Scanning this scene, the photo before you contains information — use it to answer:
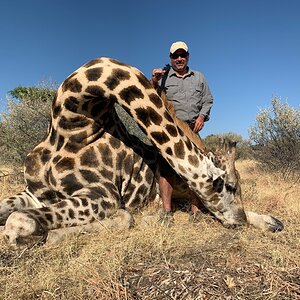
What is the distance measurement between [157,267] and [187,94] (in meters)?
2.77

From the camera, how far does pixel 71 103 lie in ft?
12.2

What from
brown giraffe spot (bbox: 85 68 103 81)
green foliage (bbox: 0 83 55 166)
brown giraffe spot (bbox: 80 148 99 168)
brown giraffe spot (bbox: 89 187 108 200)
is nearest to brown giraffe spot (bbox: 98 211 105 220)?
brown giraffe spot (bbox: 89 187 108 200)

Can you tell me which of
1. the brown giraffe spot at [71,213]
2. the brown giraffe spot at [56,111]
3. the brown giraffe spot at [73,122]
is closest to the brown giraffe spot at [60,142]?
the brown giraffe spot at [73,122]

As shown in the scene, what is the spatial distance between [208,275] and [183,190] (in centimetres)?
243

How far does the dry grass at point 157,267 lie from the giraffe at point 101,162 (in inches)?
11.7

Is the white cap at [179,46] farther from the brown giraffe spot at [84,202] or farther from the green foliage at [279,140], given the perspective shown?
the green foliage at [279,140]

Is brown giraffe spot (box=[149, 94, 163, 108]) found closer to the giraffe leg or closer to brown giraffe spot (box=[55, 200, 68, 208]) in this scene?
brown giraffe spot (box=[55, 200, 68, 208])

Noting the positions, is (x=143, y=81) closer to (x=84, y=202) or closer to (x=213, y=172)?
(x=213, y=172)

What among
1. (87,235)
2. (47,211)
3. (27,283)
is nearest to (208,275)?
(27,283)

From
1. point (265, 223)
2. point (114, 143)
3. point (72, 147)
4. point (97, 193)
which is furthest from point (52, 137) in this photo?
point (265, 223)

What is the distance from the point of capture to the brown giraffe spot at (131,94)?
3455 millimetres

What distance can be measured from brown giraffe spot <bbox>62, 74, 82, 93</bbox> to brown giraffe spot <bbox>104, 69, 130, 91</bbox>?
290mm

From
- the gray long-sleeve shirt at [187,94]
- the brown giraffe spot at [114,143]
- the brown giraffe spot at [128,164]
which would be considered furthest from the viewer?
the gray long-sleeve shirt at [187,94]

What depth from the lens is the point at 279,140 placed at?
1188cm
